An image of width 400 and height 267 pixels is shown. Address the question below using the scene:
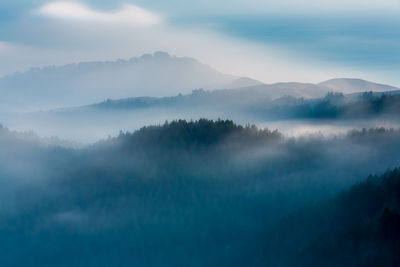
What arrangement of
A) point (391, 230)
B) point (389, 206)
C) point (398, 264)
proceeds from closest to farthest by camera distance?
point (398, 264) < point (391, 230) < point (389, 206)

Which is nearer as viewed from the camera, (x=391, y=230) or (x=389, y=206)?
(x=391, y=230)

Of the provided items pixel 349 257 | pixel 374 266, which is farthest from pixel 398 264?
pixel 349 257

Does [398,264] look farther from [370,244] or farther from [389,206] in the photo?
[389,206]

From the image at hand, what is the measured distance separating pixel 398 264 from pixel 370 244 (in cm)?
2048

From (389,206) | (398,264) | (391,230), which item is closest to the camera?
(398,264)

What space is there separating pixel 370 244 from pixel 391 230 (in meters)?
9.17

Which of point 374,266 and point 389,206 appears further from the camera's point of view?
point 389,206

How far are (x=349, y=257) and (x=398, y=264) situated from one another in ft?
88.4

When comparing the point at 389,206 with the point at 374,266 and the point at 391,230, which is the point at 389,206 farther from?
the point at 374,266

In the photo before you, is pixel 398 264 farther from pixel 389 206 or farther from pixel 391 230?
pixel 389 206

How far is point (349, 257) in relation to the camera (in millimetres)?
195625

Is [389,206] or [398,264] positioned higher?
[389,206]

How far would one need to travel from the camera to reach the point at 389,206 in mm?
199500

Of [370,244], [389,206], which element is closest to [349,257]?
[370,244]
